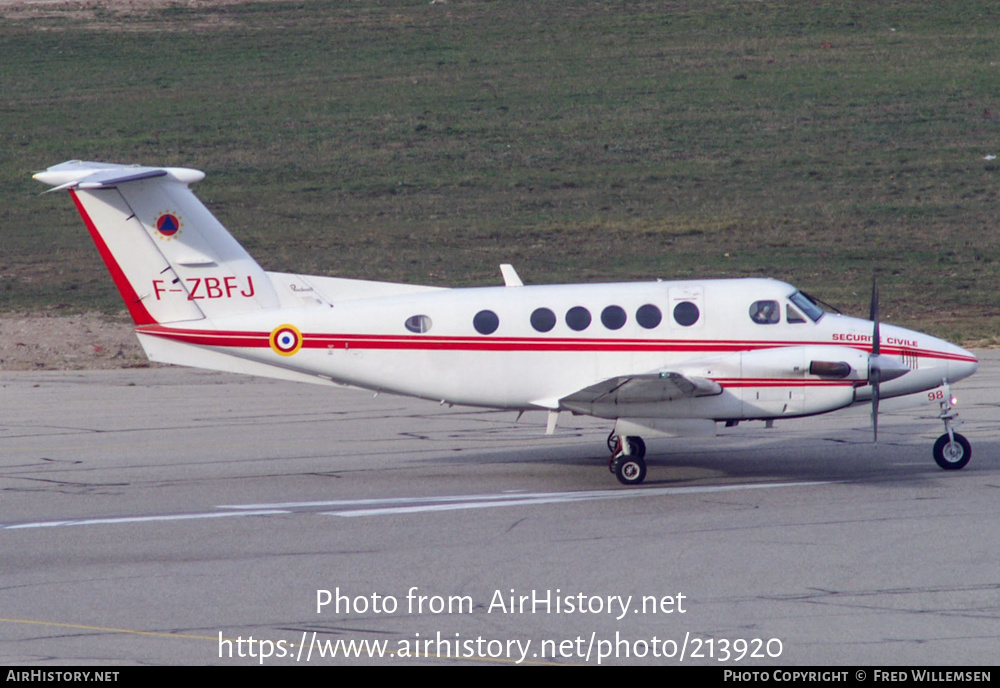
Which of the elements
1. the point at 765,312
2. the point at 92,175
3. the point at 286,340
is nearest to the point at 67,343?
the point at 92,175

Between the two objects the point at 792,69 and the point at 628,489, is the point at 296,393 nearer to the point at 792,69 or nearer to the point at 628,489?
the point at 628,489

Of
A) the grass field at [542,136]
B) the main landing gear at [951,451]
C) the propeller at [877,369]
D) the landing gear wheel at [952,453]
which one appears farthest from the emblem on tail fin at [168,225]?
the grass field at [542,136]

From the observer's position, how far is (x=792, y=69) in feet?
176

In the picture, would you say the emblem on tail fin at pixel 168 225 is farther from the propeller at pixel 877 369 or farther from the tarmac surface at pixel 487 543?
the propeller at pixel 877 369

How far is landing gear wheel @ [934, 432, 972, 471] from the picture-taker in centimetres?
1594

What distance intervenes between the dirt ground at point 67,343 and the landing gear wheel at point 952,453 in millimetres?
17448

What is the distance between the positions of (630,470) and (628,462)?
102 millimetres

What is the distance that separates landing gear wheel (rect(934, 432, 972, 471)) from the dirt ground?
57.2 ft

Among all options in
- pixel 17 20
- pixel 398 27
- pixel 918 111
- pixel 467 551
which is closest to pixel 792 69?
pixel 918 111

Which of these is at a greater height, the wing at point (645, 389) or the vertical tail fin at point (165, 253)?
the vertical tail fin at point (165, 253)

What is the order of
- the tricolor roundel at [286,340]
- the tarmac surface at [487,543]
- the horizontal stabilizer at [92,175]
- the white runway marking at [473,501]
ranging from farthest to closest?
the tricolor roundel at [286,340]
the horizontal stabilizer at [92,175]
the white runway marking at [473,501]
the tarmac surface at [487,543]

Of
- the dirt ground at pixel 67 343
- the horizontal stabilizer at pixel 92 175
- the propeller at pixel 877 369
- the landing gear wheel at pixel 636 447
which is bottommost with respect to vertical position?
the landing gear wheel at pixel 636 447

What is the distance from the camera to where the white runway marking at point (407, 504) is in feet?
46.0
